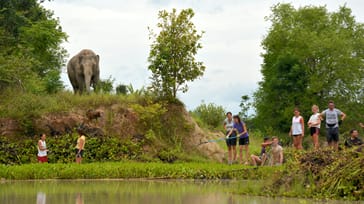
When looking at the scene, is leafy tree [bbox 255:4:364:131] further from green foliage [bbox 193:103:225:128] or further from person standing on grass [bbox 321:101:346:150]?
person standing on grass [bbox 321:101:346:150]

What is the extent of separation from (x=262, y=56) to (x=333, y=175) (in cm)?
4900

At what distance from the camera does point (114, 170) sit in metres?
24.3

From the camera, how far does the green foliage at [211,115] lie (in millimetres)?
39062

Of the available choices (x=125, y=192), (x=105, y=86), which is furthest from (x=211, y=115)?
(x=125, y=192)

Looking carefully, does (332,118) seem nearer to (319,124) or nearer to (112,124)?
(319,124)

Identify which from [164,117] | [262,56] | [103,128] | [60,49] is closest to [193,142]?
[164,117]

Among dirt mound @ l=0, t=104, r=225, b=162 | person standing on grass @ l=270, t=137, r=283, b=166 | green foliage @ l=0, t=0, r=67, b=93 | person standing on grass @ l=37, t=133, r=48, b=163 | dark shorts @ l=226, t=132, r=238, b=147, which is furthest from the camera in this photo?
green foliage @ l=0, t=0, r=67, b=93

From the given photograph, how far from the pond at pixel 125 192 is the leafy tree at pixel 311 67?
36218 mm

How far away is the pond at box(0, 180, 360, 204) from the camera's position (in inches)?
637

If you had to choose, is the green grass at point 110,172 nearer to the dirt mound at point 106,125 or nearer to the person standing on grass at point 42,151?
the person standing on grass at point 42,151

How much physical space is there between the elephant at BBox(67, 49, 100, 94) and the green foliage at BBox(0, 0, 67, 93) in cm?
160

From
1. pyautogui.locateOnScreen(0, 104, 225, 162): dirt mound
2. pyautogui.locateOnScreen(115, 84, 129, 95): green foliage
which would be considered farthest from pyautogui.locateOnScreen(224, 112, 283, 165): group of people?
pyautogui.locateOnScreen(115, 84, 129, 95): green foliage

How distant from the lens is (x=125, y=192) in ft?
61.1

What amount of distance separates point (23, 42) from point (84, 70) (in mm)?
5399
